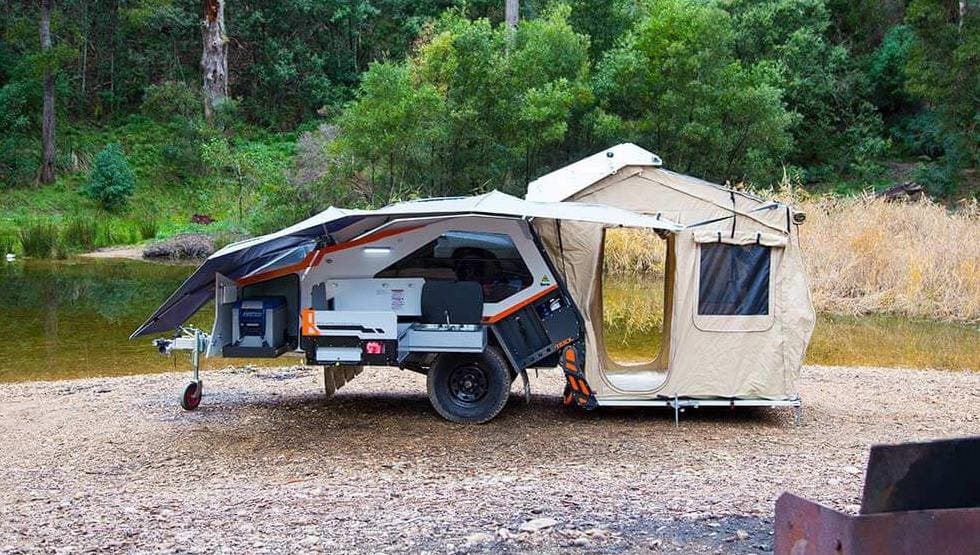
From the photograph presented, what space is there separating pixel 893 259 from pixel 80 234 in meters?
23.0

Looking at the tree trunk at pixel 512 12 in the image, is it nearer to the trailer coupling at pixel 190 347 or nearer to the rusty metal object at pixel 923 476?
the trailer coupling at pixel 190 347

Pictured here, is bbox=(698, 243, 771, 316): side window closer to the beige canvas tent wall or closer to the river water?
the beige canvas tent wall

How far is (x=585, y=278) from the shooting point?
862 cm

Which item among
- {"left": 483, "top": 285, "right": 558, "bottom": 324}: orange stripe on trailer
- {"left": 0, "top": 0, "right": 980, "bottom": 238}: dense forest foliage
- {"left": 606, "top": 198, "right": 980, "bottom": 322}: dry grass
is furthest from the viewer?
{"left": 0, "top": 0, "right": 980, "bottom": 238}: dense forest foliage

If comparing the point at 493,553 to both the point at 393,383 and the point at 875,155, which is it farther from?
the point at 875,155

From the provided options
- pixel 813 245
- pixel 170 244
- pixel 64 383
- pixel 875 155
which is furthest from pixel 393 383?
pixel 875 155

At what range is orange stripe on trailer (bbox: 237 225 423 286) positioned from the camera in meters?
8.39

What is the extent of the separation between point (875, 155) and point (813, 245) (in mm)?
21227

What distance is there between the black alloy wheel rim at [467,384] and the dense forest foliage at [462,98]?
755 inches

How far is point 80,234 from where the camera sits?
29312 mm

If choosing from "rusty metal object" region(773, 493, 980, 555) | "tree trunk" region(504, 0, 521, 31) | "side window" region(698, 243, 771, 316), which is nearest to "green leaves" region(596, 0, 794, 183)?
"tree trunk" region(504, 0, 521, 31)

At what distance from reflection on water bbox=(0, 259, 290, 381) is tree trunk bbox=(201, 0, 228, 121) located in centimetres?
1618

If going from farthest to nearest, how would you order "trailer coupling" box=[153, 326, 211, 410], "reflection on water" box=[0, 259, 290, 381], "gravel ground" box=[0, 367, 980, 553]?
"reflection on water" box=[0, 259, 290, 381]
"trailer coupling" box=[153, 326, 211, 410]
"gravel ground" box=[0, 367, 980, 553]

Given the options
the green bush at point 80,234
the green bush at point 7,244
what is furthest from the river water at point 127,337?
the green bush at point 80,234
